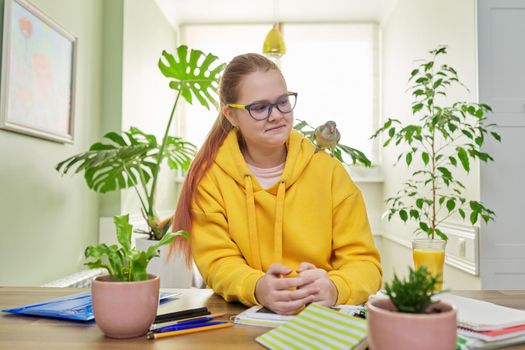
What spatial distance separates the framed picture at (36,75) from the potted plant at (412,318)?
204cm

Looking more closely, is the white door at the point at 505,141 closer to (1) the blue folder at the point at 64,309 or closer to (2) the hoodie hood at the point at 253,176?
(2) the hoodie hood at the point at 253,176

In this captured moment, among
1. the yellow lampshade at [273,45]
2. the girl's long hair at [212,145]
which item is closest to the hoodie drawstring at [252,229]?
the girl's long hair at [212,145]

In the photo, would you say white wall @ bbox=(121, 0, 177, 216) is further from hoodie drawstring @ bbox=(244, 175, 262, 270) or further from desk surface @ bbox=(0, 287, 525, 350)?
desk surface @ bbox=(0, 287, 525, 350)

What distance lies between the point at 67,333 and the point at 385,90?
4.55 metres

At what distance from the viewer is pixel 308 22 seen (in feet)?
16.9

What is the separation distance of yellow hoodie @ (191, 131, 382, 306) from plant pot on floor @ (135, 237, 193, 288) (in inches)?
52.2

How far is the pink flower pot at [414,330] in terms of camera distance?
55 cm

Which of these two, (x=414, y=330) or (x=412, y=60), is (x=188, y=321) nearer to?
(x=414, y=330)

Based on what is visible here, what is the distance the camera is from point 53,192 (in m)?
2.67

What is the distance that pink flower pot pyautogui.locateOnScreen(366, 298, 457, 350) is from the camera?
0.55 meters

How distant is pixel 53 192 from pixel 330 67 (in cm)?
334

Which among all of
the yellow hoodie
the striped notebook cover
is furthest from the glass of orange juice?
the striped notebook cover

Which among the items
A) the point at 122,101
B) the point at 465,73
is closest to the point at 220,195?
the point at 465,73

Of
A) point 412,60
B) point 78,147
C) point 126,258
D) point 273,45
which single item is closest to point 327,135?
point 126,258
